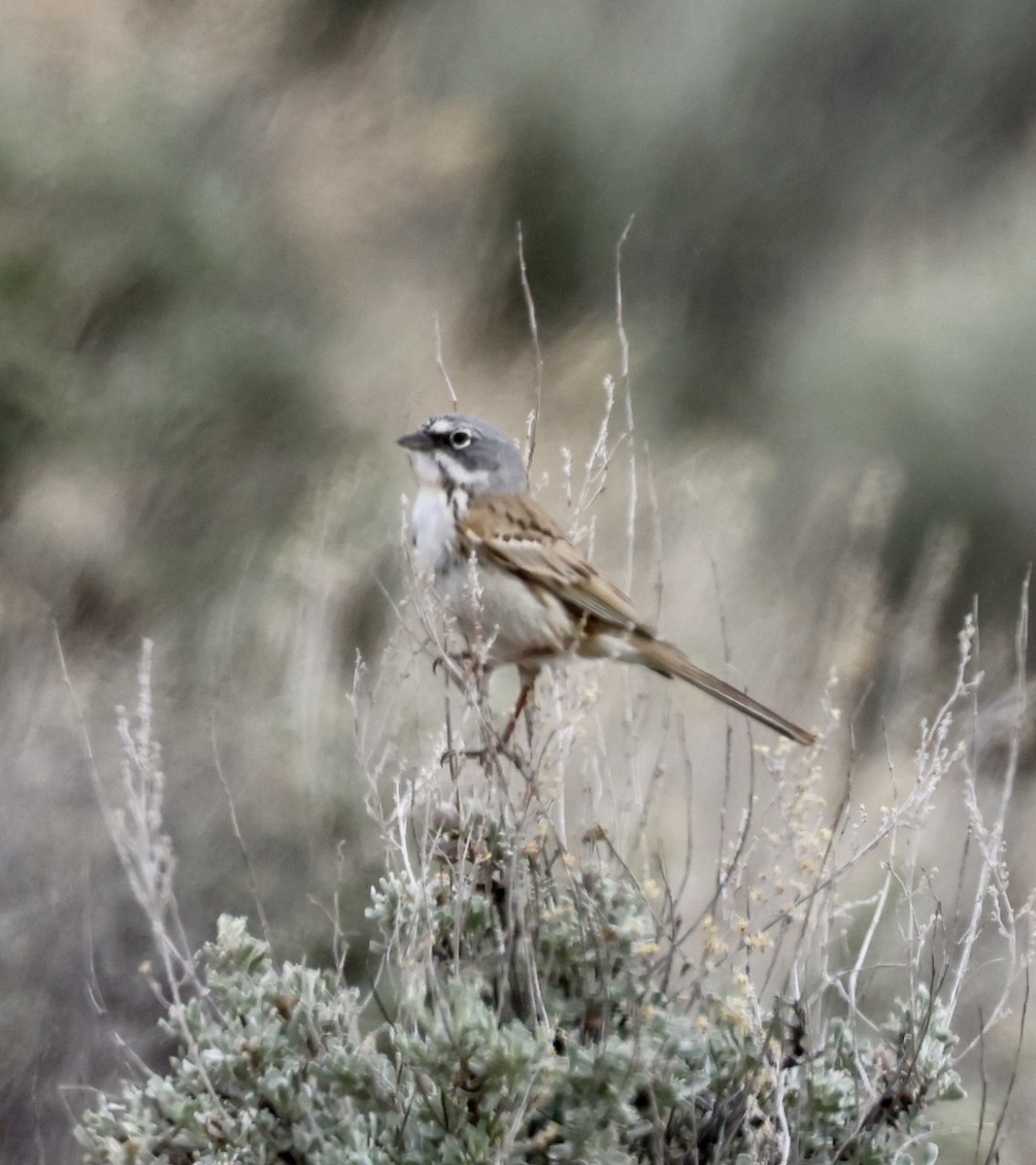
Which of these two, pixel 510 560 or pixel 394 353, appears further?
pixel 394 353

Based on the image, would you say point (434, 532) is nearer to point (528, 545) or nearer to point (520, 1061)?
point (528, 545)

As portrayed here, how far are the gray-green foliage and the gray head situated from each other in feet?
2.62

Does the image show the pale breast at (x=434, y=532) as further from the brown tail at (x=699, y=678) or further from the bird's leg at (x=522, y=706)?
the brown tail at (x=699, y=678)

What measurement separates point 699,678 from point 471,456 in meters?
0.54

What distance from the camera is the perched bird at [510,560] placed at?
270 cm

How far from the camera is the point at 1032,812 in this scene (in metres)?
4.96

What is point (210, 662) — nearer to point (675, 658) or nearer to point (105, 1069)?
point (105, 1069)

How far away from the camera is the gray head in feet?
8.98

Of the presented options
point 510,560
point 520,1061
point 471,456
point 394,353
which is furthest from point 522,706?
point 394,353

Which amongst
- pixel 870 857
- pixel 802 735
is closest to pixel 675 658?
pixel 802 735

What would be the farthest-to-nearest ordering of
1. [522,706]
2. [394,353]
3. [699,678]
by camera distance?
[394,353] → [699,678] → [522,706]

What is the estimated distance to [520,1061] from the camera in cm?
169

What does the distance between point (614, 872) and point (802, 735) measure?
388mm

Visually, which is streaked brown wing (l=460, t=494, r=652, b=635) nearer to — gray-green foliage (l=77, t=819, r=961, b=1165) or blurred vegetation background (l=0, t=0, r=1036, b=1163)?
blurred vegetation background (l=0, t=0, r=1036, b=1163)
